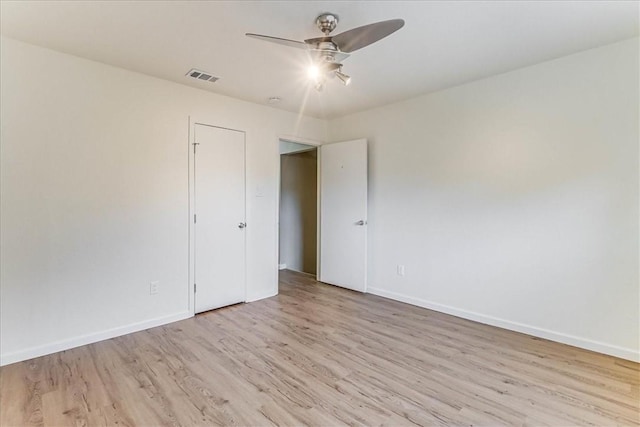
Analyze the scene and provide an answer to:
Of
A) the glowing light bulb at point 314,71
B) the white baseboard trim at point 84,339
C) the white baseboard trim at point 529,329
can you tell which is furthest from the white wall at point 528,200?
the white baseboard trim at point 84,339

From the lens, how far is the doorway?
5.85 metres

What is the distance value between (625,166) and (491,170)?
38.0 inches

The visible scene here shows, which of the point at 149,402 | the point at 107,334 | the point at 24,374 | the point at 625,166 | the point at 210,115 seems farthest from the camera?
the point at 210,115

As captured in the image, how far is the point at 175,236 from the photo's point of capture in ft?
10.7

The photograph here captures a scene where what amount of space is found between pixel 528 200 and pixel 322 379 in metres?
2.40

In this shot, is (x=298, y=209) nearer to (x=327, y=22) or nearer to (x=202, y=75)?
(x=202, y=75)

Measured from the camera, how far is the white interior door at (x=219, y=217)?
346 centimetres

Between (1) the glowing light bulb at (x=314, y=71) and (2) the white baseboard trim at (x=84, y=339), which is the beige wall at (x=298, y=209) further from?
(1) the glowing light bulb at (x=314, y=71)

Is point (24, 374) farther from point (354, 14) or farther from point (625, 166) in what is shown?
point (625, 166)

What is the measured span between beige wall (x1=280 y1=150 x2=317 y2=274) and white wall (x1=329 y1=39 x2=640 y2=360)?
Result: 2.06m

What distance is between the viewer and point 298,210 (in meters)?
5.97

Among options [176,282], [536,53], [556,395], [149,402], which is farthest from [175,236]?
[536,53]

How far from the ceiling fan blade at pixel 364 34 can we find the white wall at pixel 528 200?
1848 mm

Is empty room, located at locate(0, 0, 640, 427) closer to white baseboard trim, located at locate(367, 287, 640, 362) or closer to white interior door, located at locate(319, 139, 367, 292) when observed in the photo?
white baseboard trim, located at locate(367, 287, 640, 362)
